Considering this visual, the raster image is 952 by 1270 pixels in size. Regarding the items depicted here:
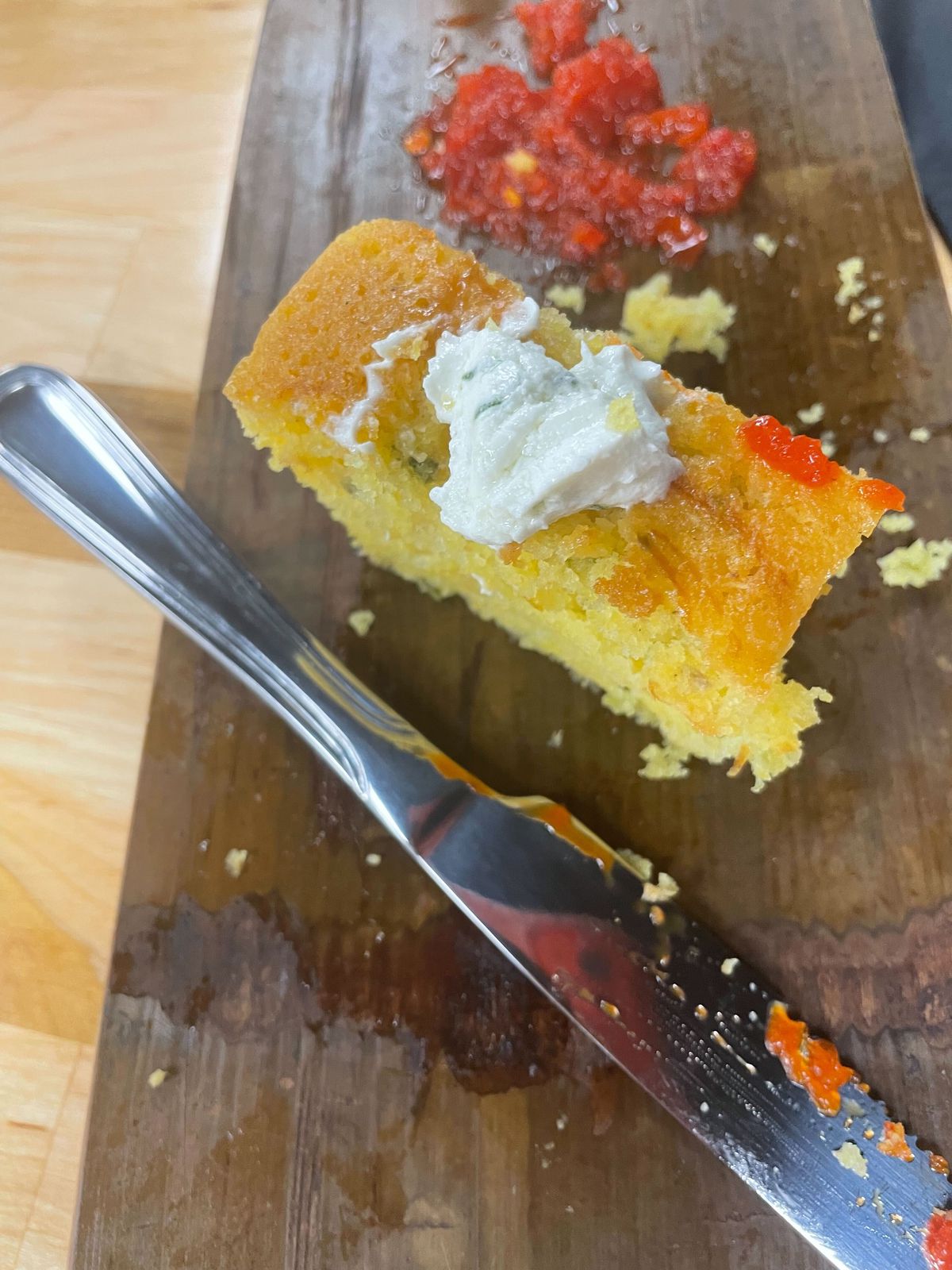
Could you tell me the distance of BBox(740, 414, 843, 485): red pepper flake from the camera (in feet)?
4.14

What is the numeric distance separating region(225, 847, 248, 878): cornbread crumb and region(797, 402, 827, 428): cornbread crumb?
148 cm

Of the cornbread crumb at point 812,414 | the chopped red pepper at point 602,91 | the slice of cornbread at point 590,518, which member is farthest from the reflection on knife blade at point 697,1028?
the chopped red pepper at point 602,91

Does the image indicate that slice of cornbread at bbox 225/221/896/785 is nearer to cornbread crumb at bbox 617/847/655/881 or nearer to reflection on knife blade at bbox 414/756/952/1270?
cornbread crumb at bbox 617/847/655/881

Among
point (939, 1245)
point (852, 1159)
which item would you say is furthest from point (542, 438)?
point (939, 1245)

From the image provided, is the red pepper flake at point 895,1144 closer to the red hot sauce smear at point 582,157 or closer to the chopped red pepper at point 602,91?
the red hot sauce smear at point 582,157

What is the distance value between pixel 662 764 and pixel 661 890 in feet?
0.80

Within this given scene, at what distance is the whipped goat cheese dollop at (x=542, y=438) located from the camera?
1.19 m

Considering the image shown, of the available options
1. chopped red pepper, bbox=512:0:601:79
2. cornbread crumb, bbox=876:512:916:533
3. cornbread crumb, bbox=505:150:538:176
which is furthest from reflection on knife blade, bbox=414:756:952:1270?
chopped red pepper, bbox=512:0:601:79

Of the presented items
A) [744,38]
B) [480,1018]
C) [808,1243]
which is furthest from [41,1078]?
[744,38]

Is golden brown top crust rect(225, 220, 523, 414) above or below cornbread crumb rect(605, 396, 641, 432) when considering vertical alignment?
above

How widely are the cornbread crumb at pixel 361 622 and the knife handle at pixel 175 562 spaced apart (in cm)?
20

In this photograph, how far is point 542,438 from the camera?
1.21 metres

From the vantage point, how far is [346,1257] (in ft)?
4.74

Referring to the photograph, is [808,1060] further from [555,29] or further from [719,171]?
[555,29]
